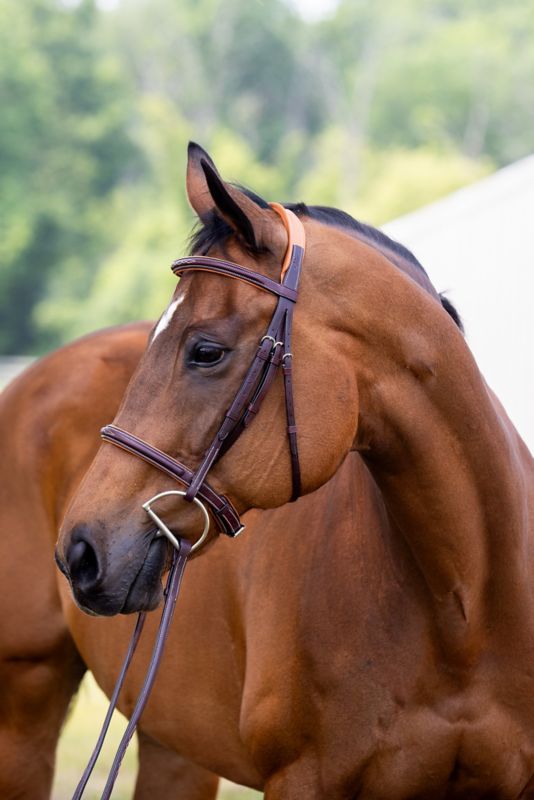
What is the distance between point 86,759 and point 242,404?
17.9 feet

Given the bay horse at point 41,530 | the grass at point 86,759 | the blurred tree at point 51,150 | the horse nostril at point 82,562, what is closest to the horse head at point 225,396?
the horse nostril at point 82,562

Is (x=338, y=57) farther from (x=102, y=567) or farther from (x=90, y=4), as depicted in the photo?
(x=102, y=567)

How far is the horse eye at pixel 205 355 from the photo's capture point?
270 centimetres

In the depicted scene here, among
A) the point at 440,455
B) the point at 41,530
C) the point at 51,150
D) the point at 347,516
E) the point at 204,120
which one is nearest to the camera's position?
the point at 440,455

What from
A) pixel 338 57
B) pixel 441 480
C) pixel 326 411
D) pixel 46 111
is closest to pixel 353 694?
pixel 441 480

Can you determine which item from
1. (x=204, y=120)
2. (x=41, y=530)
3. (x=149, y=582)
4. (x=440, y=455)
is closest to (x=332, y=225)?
(x=440, y=455)

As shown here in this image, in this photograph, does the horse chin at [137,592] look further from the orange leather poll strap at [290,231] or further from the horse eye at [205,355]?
the orange leather poll strap at [290,231]

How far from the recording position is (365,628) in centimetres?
315

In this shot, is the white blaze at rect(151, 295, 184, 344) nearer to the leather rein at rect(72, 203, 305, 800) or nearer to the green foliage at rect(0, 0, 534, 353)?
the leather rein at rect(72, 203, 305, 800)

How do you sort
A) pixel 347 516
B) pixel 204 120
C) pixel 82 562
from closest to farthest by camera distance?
pixel 82 562 < pixel 347 516 < pixel 204 120

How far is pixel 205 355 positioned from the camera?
2.70m

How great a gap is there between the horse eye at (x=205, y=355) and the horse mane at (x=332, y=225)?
275 millimetres

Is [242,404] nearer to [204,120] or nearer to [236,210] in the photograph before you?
[236,210]

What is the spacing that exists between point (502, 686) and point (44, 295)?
143 feet
